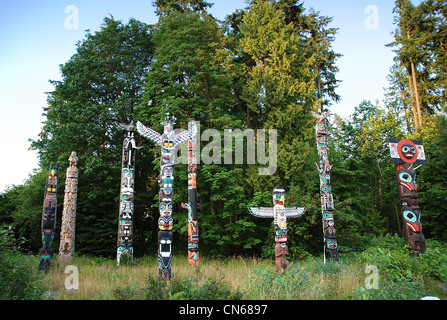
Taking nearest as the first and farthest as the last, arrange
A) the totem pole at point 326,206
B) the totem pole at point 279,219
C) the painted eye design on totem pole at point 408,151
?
the totem pole at point 279,219
the totem pole at point 326,206
the painted eye design on totem pole at point 408,151

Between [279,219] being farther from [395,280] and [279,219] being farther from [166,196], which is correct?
[166,196]

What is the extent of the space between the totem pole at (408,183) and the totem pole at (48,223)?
11.3 metres

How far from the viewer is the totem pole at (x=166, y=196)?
7.61 metres

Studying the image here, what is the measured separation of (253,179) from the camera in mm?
14508

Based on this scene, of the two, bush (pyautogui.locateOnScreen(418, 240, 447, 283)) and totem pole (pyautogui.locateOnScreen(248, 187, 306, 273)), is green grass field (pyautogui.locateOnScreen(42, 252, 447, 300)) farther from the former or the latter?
totem pole (pyautogui.locateOnScreen(248, 187, 306, 273))

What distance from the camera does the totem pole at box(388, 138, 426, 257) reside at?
31.9 feet

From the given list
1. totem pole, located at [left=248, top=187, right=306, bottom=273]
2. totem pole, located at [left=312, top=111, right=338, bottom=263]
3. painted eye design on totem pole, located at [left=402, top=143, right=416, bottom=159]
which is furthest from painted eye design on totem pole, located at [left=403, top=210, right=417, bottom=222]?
totem pole, located at [left=248, top=187, right=306, bottom=273]

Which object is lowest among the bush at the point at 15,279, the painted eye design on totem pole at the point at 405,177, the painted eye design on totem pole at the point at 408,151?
the bush at the point at 15,279

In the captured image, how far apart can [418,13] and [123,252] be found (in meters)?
23.3

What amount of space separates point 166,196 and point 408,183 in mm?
8110

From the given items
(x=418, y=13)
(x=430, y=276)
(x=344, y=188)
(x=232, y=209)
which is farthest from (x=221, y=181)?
(x=418, y=13)

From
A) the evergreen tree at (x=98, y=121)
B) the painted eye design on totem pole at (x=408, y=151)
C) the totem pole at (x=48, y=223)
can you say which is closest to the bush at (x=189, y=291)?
the totem pole at (x=48, y=223)

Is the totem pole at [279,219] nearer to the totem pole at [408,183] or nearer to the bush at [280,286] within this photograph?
the bush at [280,286]
